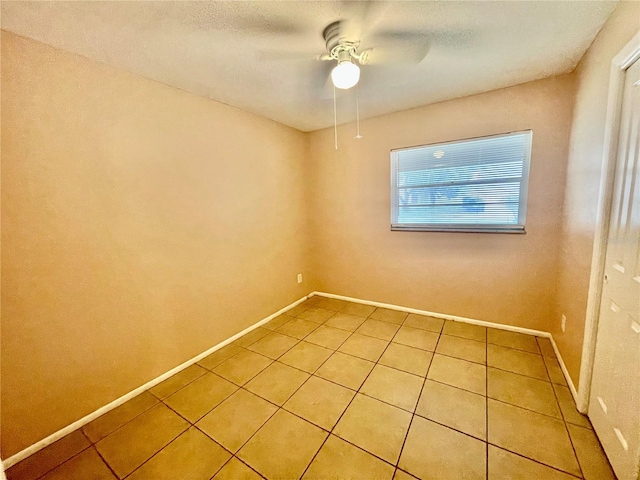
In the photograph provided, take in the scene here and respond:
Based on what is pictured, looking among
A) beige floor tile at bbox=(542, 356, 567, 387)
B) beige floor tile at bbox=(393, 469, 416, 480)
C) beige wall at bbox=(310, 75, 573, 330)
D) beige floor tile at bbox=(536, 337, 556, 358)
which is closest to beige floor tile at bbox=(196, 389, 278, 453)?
beige floor tile at bbox=(393, 469, 416, 480)

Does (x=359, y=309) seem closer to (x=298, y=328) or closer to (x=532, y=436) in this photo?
(x=298, y=328)

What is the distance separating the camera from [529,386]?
1759 millimetres

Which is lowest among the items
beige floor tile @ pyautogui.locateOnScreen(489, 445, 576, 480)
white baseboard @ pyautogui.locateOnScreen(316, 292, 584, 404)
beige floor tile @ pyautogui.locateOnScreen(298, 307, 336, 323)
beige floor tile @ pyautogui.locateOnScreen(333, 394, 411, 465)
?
beige floor tile @ pyautogui.locateOnScreen(333, 394, 411, 465)

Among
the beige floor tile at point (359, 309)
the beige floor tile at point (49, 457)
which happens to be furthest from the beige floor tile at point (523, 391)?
the beige floor tile at point (49, 457)

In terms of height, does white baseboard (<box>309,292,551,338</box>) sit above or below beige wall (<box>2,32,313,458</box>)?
below

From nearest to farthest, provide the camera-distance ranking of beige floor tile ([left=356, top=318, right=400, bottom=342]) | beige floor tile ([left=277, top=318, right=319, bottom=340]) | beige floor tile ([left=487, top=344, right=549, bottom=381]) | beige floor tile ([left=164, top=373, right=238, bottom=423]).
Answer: beige floor tile ([left=164, top=373, right=238, bottom=423])
beige floor tile ([left=487, top=344, right=549, bottom=381])
beige floor tile ([left=356, top=318, right=400, bottom=342])
beige floor tile ([left=277, top=318, right=319, bottom=340])

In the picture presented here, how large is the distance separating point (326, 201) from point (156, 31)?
2.33 m

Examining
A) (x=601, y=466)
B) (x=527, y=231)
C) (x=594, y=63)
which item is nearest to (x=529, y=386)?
(x=601, y=466)

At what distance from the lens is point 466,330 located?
254cm

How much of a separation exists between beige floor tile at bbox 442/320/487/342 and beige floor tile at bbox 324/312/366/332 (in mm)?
896

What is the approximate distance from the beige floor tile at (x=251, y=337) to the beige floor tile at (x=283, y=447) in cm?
102

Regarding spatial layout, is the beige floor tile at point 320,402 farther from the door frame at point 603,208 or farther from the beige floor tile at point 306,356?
the door frame at point 603,208

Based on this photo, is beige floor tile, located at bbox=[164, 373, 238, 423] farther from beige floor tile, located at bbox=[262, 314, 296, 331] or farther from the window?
the window

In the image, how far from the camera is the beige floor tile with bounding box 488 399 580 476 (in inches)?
50.0
